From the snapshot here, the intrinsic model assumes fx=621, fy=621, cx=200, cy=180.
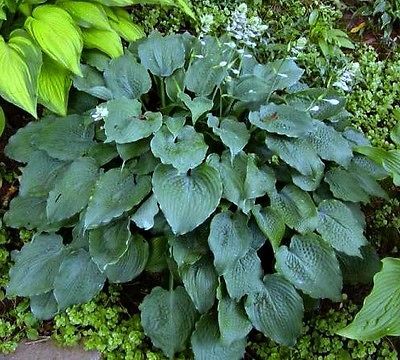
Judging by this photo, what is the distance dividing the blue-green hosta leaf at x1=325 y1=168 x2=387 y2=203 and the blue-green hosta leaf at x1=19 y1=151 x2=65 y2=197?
1214 mm

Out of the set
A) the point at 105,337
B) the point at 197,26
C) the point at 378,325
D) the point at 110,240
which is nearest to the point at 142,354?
the point at 105,337

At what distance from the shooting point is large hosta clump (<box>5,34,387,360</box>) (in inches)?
99.5

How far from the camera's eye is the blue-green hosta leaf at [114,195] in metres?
2.49

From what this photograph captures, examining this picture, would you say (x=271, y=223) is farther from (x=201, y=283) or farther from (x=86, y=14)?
(x=86, y=14)

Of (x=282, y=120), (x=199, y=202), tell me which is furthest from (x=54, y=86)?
(x=282, y=120)

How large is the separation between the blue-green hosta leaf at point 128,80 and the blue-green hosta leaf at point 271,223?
2.54 ft

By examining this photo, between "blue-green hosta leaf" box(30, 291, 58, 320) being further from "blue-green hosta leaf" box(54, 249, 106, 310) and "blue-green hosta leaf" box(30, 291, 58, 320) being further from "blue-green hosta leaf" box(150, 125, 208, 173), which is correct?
"blue-green hosta leaf" box(150, 125, 208, 173)

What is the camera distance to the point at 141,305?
2.70 m

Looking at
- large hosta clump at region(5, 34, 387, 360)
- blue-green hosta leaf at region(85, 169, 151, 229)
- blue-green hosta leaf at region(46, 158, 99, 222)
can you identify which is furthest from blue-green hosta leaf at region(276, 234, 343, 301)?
blue-green hosta leaf at region(46, 158, 99, 222)

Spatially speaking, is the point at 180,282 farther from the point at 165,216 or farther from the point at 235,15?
the point at 235,15

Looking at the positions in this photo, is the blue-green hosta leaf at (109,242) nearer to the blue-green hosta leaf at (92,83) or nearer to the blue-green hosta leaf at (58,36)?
the blue-green hosta leaf at (92,83)

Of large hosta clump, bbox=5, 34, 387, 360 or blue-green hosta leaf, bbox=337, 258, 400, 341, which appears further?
large hosta clump, bbox=5, 34, 387, 360

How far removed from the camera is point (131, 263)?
2.66 metres

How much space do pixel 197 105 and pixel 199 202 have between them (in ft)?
1.42
